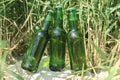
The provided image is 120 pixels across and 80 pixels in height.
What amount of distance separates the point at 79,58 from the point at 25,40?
0.34 m

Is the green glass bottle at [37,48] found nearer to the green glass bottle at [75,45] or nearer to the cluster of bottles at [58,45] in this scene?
the cluster of bottles at [58,45]

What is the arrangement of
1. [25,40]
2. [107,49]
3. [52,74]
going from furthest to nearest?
[25,40] < [107,49] < [52,74]

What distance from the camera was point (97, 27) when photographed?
5.29 ft

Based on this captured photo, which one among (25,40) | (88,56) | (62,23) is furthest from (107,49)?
(25,40)

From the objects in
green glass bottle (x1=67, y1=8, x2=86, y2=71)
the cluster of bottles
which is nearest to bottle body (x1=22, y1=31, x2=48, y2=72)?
the cluster of bottles

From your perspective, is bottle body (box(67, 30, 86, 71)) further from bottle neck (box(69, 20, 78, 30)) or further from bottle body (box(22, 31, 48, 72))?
bottle body (box(22, 31, 48, 72))

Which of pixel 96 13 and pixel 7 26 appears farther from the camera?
pixel 7 26

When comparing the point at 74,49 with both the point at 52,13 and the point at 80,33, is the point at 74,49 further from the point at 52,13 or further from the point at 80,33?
the point at 52,13

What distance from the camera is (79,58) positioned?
1.59m

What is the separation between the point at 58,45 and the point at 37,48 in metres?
0.10

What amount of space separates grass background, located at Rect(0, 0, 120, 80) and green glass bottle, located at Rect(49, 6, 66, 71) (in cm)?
7

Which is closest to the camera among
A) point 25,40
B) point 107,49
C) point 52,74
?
point 52,74

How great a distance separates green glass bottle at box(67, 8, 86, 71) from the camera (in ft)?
5.15

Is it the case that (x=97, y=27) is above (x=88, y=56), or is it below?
above
